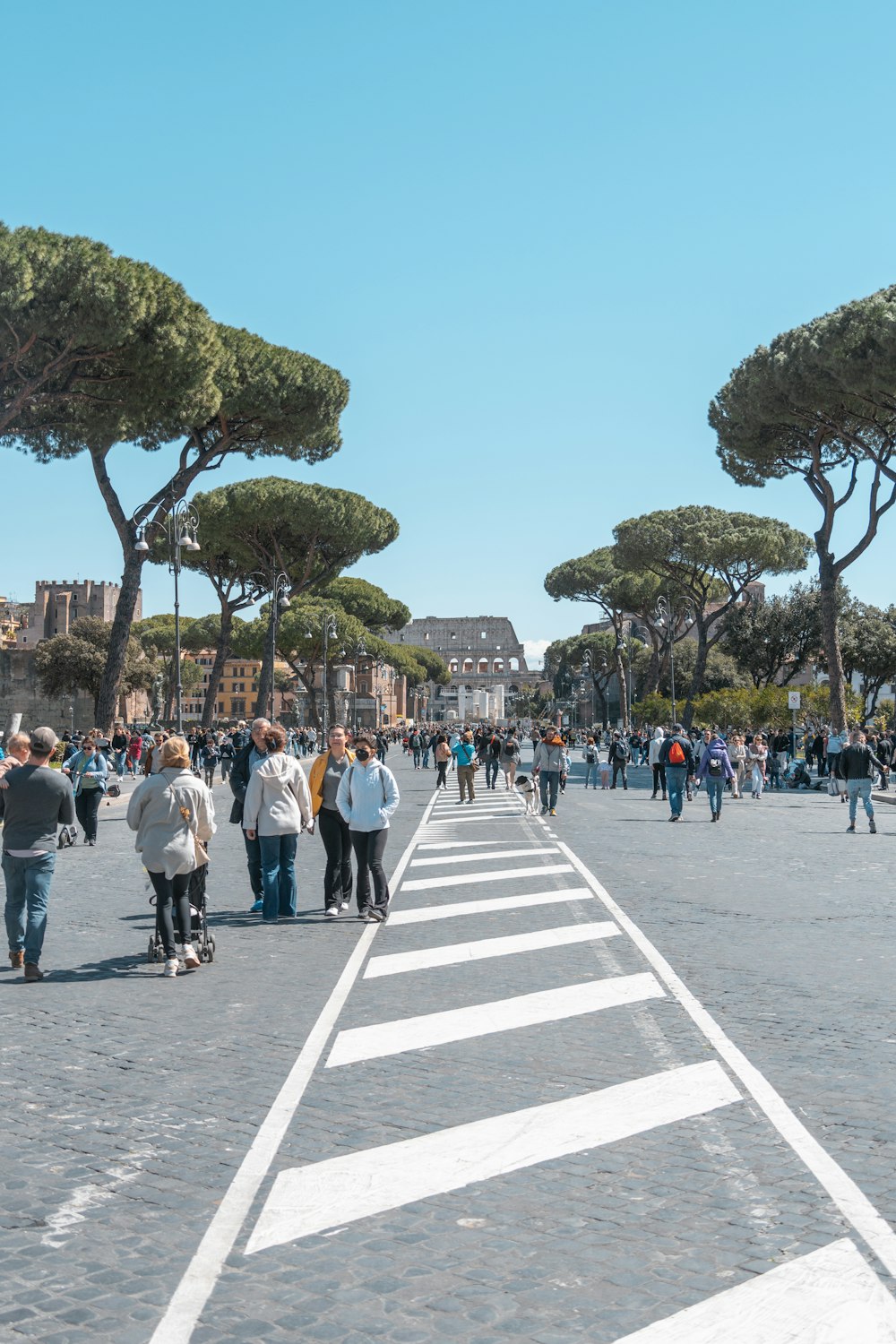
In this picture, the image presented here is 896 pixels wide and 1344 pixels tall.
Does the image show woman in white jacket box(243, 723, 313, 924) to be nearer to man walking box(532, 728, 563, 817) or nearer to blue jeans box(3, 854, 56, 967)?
blue jeans box(3, 854, 56, 967)

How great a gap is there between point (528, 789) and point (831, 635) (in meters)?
17.3

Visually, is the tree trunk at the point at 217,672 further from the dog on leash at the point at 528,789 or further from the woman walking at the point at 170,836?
the woman walking at the point at 170,836

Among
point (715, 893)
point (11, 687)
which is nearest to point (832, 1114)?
point (715, 893)

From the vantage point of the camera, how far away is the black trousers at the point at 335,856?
10.9 metres

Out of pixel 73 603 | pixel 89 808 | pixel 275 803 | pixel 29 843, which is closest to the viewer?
pixel 29 843

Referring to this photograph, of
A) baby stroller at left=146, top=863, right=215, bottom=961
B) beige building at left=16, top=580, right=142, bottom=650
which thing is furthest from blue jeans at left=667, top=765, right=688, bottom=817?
beige building at left=16, top=580, right=142, bottom=650

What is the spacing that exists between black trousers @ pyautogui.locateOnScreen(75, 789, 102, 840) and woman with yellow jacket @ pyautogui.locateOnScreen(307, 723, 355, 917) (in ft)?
23.8

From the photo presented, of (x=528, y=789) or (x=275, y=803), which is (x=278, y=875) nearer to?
(x=275, y=803)

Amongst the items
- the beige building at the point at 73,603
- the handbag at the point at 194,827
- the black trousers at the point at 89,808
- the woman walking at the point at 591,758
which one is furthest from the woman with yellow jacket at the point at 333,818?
the beige building at the point at 73,603

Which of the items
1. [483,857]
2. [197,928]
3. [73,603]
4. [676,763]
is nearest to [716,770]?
[676,763]

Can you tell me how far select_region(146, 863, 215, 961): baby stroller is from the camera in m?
8.57

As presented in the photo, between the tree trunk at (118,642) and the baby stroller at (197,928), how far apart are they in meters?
21.9

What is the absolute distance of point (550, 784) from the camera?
23.2 m

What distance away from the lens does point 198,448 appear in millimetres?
36219
